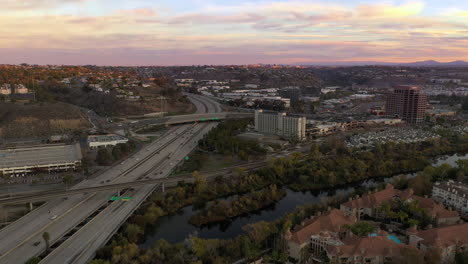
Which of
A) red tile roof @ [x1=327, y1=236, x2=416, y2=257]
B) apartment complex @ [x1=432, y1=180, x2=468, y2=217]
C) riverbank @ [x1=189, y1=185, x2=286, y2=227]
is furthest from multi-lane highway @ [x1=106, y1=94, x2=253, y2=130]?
red tile roof @ [x1=327, y1=236, x2=416, y2=257]

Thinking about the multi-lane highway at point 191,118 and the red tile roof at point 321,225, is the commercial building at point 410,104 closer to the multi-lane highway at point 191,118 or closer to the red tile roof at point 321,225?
the multi-lane highway at point 191,118

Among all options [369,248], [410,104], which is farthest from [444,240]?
[410,104]

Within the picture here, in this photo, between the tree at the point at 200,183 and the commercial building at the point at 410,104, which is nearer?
the tree at the point at 200,183

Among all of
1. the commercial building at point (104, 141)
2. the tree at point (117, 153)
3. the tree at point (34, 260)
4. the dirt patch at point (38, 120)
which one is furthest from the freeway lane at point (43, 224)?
the dirt patch at point (38, 120)

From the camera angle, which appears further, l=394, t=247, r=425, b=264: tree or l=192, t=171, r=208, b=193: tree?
l=192, t=171, r=208, b=193: tree

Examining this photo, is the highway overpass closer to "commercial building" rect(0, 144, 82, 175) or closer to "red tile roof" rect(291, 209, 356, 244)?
"commercial building" rect(0, 144, 82, 175)

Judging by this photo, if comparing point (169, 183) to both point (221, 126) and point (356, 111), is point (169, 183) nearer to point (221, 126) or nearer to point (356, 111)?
point (221, 126)

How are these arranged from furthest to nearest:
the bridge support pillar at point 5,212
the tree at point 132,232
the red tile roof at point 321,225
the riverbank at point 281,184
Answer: the bridge support pillar at point 5,212 → the riverbank at point 281,184 → the tree at point 132,232 → the red tile roof at point 321,225
